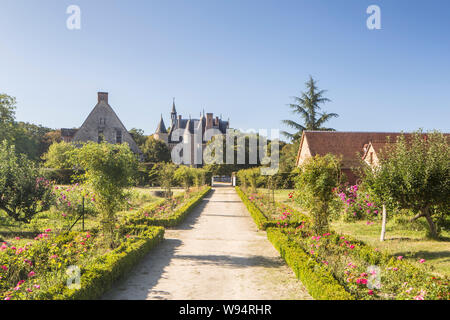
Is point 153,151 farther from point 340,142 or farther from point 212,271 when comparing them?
point 212,271

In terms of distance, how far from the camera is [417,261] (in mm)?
8727

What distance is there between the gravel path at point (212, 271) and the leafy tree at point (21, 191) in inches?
197

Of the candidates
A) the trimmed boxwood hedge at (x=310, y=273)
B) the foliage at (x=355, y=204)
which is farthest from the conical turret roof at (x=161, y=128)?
the trimmed boxwood hedge at (x=310, y=273)

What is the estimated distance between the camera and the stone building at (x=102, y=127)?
40.0 metres

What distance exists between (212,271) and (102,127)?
35.7m

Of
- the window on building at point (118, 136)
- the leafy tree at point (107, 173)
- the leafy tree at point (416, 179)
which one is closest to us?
the leafy tree at point (107, 173)

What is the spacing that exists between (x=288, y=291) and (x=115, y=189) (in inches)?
234

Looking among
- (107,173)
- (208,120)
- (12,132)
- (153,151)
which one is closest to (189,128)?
(208,120)

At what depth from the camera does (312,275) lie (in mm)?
6676

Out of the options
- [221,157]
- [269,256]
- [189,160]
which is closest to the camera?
[269,256]

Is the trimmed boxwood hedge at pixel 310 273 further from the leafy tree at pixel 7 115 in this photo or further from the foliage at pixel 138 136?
the foliage at pixel 138 136

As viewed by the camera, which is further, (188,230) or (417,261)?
(188,230)
